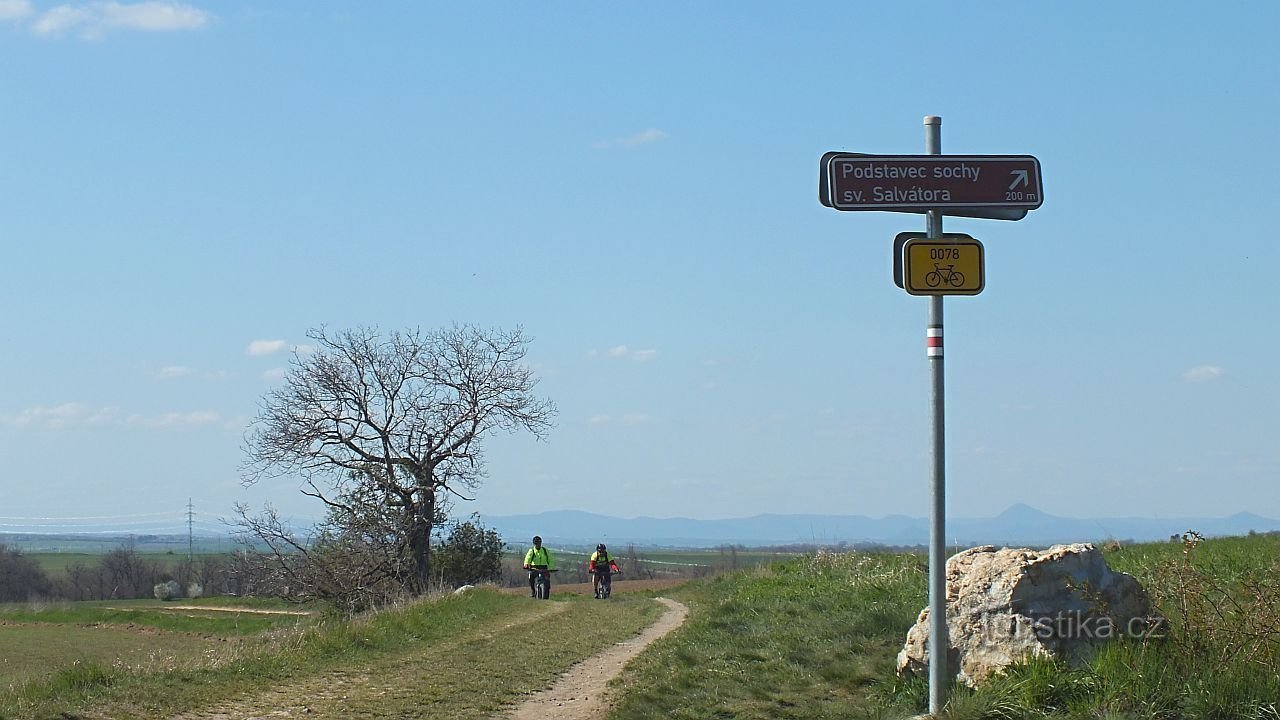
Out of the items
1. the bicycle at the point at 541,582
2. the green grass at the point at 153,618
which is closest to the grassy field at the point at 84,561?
the green grass at the point at 153,618

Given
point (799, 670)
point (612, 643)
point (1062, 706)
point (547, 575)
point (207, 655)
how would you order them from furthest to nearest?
1. point (547, 575)
2. point (612, 643)
3. point (207, 655)
4. point (799, 670)
5. point (1062, 706)

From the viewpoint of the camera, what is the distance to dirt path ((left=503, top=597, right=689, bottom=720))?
10.1 m

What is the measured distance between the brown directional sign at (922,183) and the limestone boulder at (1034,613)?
2731 mm

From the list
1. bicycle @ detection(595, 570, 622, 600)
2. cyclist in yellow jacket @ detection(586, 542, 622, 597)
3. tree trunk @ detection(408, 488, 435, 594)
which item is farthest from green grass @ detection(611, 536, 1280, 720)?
tree trunk @ detection(408, 488, 435, 594)

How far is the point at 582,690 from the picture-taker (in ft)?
37.2

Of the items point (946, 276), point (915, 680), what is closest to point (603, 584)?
point (915, 680)

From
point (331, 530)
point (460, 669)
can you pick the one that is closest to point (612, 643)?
point (460, 669)

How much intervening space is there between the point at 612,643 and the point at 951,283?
8553mm

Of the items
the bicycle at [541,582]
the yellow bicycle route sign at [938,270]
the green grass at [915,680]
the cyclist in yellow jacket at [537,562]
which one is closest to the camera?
the green grass at [915,680]

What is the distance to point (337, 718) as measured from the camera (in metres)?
9.72

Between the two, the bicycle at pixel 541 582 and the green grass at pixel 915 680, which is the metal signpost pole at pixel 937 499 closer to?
the green grass at pixel 915 680

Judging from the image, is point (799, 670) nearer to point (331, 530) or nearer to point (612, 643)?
point (612, 643)

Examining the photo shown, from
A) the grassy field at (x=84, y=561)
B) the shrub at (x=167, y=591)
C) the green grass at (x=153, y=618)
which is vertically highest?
the green grass at (x=153, y=618)

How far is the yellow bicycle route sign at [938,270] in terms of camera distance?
8.17 metres
